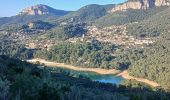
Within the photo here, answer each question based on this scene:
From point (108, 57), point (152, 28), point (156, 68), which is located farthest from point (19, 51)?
point (152, 28)

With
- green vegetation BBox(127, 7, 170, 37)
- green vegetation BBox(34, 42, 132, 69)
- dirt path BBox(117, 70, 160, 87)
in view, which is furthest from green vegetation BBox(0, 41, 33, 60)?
green vegetation BBox(127, 7, 170, 37)

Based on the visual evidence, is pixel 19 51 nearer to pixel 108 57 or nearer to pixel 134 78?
pixel 108 57

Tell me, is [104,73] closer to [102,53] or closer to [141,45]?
[102,53]

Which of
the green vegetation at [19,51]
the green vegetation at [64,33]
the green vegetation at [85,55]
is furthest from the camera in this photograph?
the green vegetation at [64,33]

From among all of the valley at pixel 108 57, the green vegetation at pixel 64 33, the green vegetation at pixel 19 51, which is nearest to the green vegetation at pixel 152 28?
the valley at pixel 108 57

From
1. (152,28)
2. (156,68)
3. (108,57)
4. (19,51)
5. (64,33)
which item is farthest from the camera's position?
(64,33)

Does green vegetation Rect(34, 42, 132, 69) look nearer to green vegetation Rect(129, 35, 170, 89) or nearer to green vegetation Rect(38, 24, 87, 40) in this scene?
green vegetation Rect(129, 35, 170, 89)

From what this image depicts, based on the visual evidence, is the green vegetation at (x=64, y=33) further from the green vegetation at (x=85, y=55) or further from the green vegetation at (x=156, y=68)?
the green vegetation at (x=156, y=68)

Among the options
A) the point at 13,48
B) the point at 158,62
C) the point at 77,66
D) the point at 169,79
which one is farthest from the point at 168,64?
the point at 13,48

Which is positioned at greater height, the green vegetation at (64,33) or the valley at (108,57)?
the green vegetation at (64,33)

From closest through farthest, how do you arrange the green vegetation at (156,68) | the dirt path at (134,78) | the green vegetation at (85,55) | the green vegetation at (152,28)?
the green vegetation at (156,68)
the dirt path at (134,78)
the green vegetation at (85,55)
the green vegetation at (152,28)

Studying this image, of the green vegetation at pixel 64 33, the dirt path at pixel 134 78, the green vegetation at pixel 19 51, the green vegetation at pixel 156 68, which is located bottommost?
the dirt path at pixel 134 78
